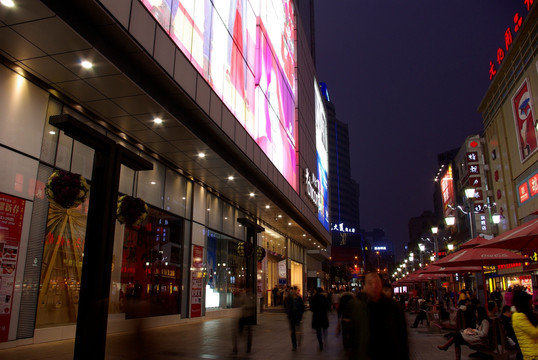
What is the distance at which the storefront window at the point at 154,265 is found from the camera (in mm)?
15273

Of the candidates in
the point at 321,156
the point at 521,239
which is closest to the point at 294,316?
the point at 521,239

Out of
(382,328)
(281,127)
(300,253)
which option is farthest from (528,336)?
(300,253)

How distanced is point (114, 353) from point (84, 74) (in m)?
6.86

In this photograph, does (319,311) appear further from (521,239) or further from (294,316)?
(521,239)

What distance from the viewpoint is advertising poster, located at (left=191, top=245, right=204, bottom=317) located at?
19.9 metres

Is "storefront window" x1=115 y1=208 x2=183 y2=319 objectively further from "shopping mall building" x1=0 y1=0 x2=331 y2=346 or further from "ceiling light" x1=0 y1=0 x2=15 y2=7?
"ceiling light" x1=0 y1=0 x2=15 y2=7

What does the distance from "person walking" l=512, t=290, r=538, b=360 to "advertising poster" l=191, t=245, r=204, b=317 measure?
15614 mm

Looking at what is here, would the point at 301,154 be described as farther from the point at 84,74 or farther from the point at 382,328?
the point at 382,328

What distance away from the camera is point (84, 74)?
10.7m

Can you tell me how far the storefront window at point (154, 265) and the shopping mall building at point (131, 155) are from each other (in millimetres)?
68

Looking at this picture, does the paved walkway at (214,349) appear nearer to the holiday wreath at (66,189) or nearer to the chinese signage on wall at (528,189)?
the holiday wreath at (66,189)

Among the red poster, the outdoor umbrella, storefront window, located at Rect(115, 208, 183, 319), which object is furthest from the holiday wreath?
the outdoor umbrella

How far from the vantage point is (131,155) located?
26.8 feet

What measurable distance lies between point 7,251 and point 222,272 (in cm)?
1506
